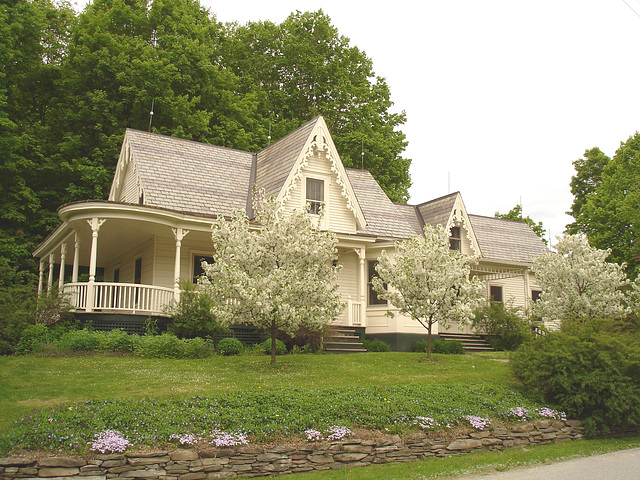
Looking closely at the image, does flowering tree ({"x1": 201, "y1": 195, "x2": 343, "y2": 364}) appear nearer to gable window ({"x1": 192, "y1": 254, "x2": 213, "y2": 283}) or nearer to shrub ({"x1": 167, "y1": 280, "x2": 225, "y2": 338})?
shrub ({"x1": 167, "y1": 280, "x2": 225, "y2": 338})

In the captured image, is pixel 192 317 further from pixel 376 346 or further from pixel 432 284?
pixel 432 284

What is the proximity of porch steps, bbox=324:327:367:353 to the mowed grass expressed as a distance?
204cm

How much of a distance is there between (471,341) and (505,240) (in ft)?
27.8

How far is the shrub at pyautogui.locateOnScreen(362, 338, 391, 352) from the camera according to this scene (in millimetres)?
21734

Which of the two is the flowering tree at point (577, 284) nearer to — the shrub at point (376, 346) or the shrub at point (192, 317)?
the shrub at point (376, 346)

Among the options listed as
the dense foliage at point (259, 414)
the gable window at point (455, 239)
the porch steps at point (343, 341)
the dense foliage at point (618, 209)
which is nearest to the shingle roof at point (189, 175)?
the porch steps at point (343, 341)

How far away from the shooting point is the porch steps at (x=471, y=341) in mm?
25086

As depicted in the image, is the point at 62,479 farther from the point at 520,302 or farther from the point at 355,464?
the point at 520,302

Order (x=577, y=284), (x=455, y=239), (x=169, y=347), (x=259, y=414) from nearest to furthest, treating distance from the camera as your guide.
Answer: (x=259, y=414)
(x=169, y=347)
(x=577, y=284)
(x=455, y=239)

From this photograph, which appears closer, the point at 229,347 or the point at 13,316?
the point at 13,316

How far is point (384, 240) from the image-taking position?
2438 cm

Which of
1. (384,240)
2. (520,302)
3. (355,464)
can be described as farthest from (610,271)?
(355,464)

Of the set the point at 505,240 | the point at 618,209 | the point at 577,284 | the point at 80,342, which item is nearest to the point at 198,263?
the point at 80,342

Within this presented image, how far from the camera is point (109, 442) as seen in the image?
9.08 meters
